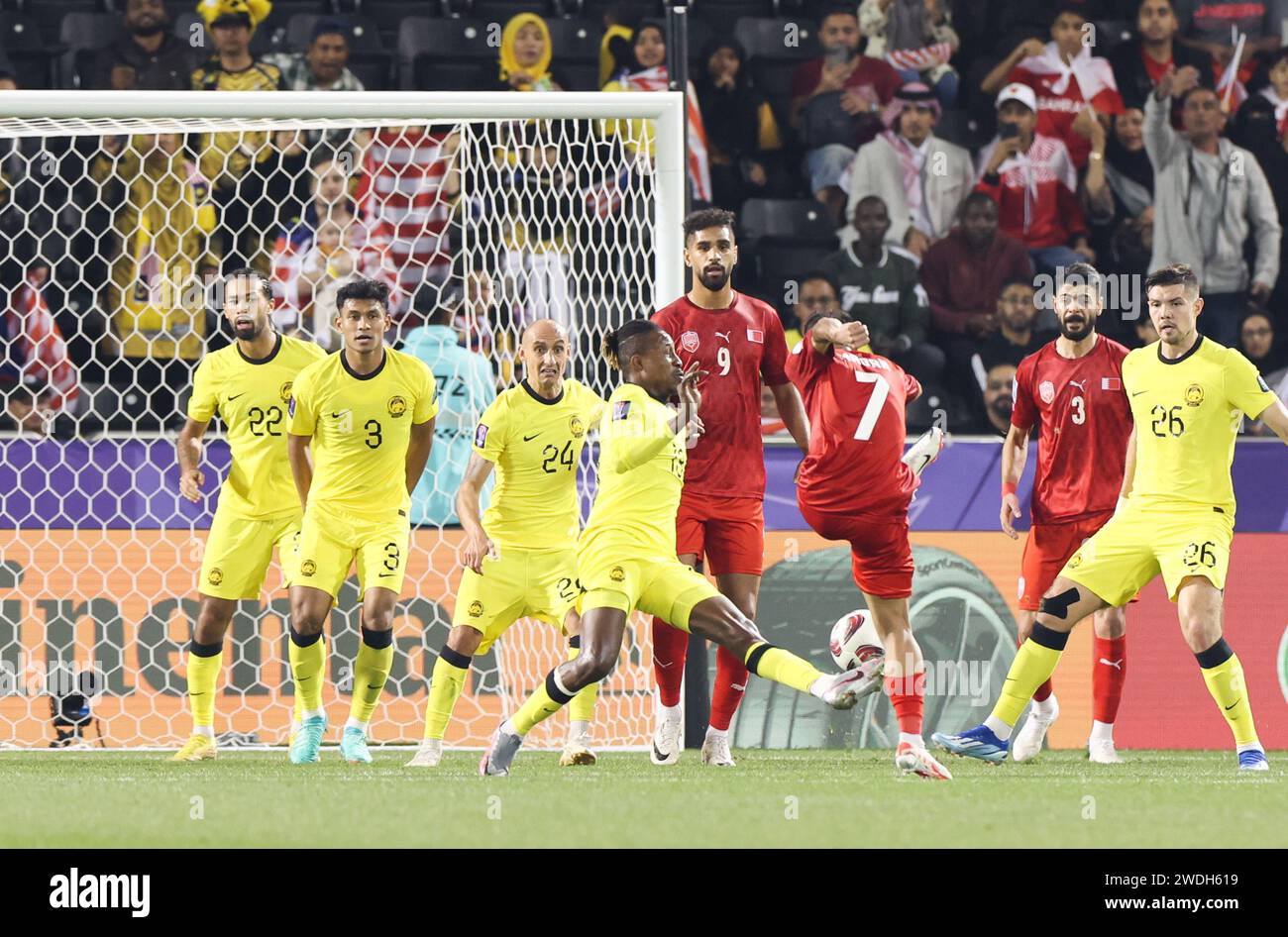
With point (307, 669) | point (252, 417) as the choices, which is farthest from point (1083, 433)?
point (252, 417)

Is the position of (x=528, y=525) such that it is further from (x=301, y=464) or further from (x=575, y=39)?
(x=575, y=39)

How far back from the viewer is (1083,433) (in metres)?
8.11

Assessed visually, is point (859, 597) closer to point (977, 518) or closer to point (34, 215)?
point (977, 518)

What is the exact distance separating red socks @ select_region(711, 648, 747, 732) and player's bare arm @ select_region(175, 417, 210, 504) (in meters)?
2.23

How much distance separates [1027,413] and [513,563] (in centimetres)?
238

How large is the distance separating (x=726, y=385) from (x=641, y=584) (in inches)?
51.7

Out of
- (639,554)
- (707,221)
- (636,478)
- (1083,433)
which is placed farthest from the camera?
(1083,433)

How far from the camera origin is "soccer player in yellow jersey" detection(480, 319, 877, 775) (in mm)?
6363

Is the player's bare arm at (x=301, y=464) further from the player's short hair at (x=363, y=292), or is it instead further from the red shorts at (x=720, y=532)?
the red shorts at (x=720, y=532)

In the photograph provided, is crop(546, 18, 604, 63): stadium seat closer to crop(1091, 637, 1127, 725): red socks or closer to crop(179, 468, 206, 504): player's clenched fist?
crop(179, 468, 206, 504): player's clenched fist

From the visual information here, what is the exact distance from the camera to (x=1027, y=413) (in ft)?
27.1

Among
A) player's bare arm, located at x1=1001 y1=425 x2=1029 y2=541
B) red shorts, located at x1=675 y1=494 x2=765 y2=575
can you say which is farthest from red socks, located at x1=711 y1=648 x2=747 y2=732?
player's bare arm, located at x1=1001 y1=425 x2=1029 y2=541

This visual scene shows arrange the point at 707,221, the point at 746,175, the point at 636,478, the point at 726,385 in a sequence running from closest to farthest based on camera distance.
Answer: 1. the point at 636,478
2. the point at 707,221
3. the point at 726,385
4. the point at 746,175

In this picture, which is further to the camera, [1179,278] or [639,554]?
[1179,278]
